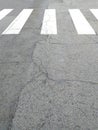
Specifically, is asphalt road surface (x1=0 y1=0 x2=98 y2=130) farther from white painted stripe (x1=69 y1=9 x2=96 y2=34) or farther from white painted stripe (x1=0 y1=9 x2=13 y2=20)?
white painted stripe (x1=0 y1=9 x2=13 y2=20)

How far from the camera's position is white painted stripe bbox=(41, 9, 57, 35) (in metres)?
6.28

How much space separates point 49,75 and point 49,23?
12.3ft

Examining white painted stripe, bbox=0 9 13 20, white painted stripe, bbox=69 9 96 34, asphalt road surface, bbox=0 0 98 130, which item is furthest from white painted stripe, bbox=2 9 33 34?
white painted stripe, bbox=69 9 96 34

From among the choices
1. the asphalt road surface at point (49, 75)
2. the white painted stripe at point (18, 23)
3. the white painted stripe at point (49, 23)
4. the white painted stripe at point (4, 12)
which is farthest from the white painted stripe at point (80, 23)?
the white painted stripe at point (4, 12)

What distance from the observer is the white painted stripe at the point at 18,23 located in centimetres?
642

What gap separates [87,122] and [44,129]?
0.66m

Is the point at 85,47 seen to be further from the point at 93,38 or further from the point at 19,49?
the point at 19,49

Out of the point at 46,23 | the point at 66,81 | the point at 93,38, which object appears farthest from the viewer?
the point at 46,23

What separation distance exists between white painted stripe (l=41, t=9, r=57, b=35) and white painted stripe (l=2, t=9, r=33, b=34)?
2.79ft

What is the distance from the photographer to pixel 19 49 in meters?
5.08

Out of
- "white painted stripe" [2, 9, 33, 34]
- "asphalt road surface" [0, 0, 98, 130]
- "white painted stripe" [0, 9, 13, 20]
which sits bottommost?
"white painted stripe" [0, 9, 13, 20]

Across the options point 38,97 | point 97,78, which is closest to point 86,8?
point 97,78

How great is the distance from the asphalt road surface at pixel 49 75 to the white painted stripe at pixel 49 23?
0.09 feet

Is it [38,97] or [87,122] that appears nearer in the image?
[87,122]
